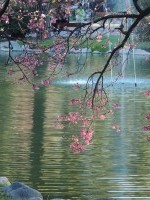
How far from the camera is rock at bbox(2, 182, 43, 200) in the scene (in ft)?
42.8

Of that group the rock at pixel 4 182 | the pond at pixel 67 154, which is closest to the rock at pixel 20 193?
the rock at pixel 4 182

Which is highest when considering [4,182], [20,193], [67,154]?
[20,193]

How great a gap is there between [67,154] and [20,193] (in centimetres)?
512

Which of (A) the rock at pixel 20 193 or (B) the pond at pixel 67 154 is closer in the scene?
(A) the rock at pixel 20 193

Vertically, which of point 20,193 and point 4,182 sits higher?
point 20,193

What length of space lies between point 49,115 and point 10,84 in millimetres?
10324

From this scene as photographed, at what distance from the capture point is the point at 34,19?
13742mm

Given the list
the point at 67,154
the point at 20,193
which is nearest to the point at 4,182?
the point at 20,193

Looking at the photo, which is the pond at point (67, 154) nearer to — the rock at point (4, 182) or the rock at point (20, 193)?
the rock at point (4, 182)

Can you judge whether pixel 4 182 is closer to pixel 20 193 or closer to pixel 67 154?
pixel 20 193

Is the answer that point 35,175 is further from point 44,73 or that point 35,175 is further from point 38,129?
point 44,73

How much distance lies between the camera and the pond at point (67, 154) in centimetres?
1491

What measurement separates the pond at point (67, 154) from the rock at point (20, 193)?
754 mm

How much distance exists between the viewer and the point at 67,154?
59.7 ft
